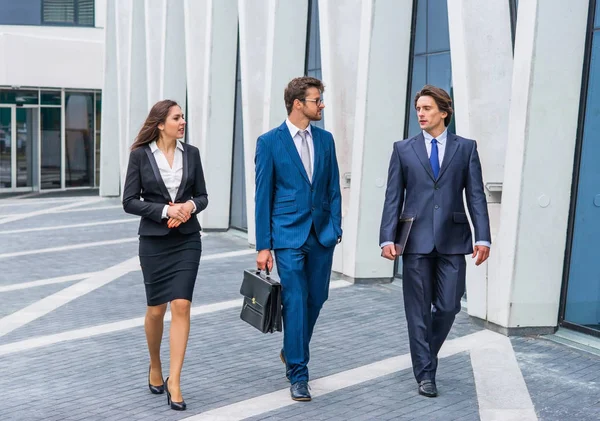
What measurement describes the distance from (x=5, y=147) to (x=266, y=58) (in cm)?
1686

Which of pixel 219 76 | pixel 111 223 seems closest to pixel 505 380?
pixel 219 76

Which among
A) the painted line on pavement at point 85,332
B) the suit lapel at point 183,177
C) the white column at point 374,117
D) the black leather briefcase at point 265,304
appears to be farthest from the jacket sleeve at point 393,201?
the white column at point 374,117

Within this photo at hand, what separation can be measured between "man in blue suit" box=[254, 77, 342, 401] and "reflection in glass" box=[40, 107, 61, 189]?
80.3 feet

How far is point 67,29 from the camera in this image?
30047 millimetres

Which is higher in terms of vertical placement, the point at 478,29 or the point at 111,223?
the point at 478,29

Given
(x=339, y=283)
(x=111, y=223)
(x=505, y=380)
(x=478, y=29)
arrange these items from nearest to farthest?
(x=505, y=380)
(x=478, y=29)
(x=339, y=283)
(x=111, y=223)

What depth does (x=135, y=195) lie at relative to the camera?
6.15 metres

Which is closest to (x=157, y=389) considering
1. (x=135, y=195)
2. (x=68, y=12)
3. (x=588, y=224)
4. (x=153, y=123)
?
(x=135, y=195)

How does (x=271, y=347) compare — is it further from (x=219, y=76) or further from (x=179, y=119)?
(x=219, y=76)

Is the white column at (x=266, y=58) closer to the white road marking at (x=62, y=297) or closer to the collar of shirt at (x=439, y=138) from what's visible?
the white road marking at (x=62, y=297)

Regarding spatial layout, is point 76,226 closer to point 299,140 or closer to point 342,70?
point 342,70

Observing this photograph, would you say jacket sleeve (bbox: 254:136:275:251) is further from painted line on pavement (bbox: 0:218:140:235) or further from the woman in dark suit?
painted line on pavement (bbox: 0:218:140:235)

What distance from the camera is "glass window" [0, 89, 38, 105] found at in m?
28.7

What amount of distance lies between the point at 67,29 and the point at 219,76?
14606 millimetres
